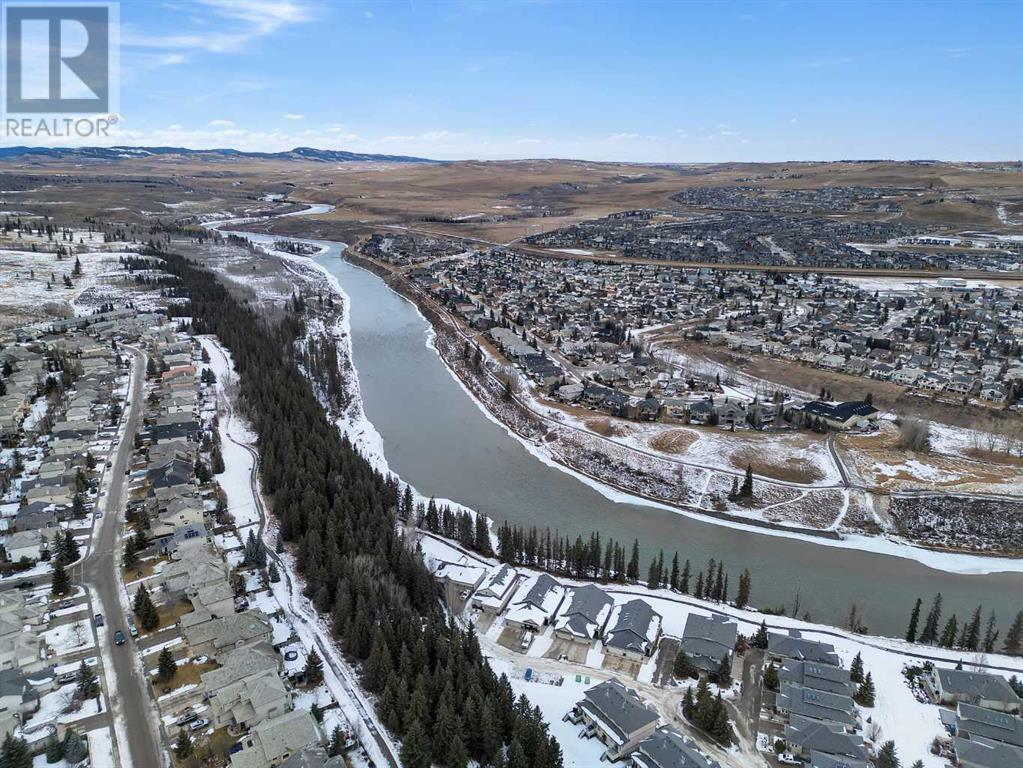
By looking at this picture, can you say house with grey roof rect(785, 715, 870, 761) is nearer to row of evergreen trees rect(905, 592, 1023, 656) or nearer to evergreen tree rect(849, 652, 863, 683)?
evergreen tree rect(849, 652, 863, 683)

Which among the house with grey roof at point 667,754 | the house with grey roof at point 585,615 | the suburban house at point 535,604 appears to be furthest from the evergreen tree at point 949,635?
the suburban house at point 535,604

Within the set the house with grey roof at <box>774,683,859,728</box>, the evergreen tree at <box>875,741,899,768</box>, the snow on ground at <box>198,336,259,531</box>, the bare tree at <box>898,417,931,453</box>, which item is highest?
the bare tree at <box>898,417,931,453</box>

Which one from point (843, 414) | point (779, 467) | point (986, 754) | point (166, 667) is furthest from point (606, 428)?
point (166, 667)

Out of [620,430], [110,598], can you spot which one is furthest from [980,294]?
[110,598]

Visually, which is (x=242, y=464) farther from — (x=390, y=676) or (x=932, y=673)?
(x=932, y=673)

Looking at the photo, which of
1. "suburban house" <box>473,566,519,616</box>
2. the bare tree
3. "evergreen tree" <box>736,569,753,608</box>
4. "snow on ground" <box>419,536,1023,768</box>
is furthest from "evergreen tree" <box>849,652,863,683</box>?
the bare tree

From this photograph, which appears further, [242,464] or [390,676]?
[242,464]
